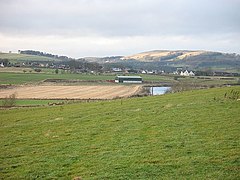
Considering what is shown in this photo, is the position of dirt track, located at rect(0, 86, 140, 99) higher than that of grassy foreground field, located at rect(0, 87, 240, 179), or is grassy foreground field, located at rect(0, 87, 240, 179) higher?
grassy foreground field, located at rect(0, 87, 240, 179)

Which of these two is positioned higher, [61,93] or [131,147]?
[131,147]

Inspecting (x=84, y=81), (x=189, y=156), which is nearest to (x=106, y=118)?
(x=189, y=156)

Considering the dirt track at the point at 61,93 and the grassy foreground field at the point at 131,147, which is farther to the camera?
the dirt track at the point at 61,93

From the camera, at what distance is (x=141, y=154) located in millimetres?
13055

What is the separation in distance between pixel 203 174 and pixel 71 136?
30.9ft

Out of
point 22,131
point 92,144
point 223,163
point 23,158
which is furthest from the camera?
point 22,131

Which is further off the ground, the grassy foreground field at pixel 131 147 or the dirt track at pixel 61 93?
the grassy foreground field at pixel 131 147

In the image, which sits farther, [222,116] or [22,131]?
[22,131]

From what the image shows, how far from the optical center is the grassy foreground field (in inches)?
438

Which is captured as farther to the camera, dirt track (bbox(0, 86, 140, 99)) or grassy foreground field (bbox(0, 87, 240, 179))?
dirt track (bbox(0, 86, 140, 99))

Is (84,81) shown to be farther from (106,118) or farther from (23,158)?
(23,158)

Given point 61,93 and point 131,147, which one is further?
point 61,93

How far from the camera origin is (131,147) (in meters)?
14.2

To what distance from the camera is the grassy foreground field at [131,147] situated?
36.5 feet
